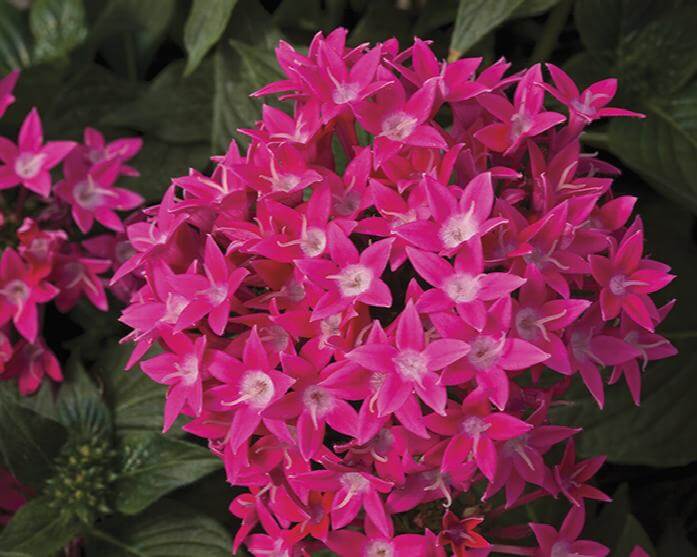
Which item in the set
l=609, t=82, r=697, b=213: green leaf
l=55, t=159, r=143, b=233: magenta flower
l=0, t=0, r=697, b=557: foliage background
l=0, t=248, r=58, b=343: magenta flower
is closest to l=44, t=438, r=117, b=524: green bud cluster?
l=0, t=0, r=697, b=557: foliage background

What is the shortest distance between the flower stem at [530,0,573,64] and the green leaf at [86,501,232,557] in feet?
2.44

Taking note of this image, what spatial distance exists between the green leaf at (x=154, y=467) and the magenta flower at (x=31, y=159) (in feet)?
1.06

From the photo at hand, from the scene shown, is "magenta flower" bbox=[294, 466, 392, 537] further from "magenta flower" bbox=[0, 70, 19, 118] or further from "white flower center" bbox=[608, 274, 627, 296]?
"magenta flower" bbox=[0, 70, 19, 118]

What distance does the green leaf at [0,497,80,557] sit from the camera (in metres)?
0.99

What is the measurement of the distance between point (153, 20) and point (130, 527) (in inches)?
29.9

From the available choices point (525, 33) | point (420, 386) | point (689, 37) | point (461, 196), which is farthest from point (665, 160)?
point (420, 386)

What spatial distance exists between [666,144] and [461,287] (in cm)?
56

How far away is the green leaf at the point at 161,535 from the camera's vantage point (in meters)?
1.03

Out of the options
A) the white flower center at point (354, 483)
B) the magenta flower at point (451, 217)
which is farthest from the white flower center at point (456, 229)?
the white flower center at point (354, 483)

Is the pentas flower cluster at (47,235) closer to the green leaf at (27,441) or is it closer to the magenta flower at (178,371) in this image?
A: the green leaf at (27,441)

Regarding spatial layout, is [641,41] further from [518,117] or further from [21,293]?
[21,293]

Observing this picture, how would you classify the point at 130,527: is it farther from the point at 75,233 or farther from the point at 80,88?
the point at 80,88

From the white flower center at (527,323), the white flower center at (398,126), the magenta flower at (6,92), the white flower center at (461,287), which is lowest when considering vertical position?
the magenta flower at (6,92)

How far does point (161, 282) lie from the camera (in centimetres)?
77
